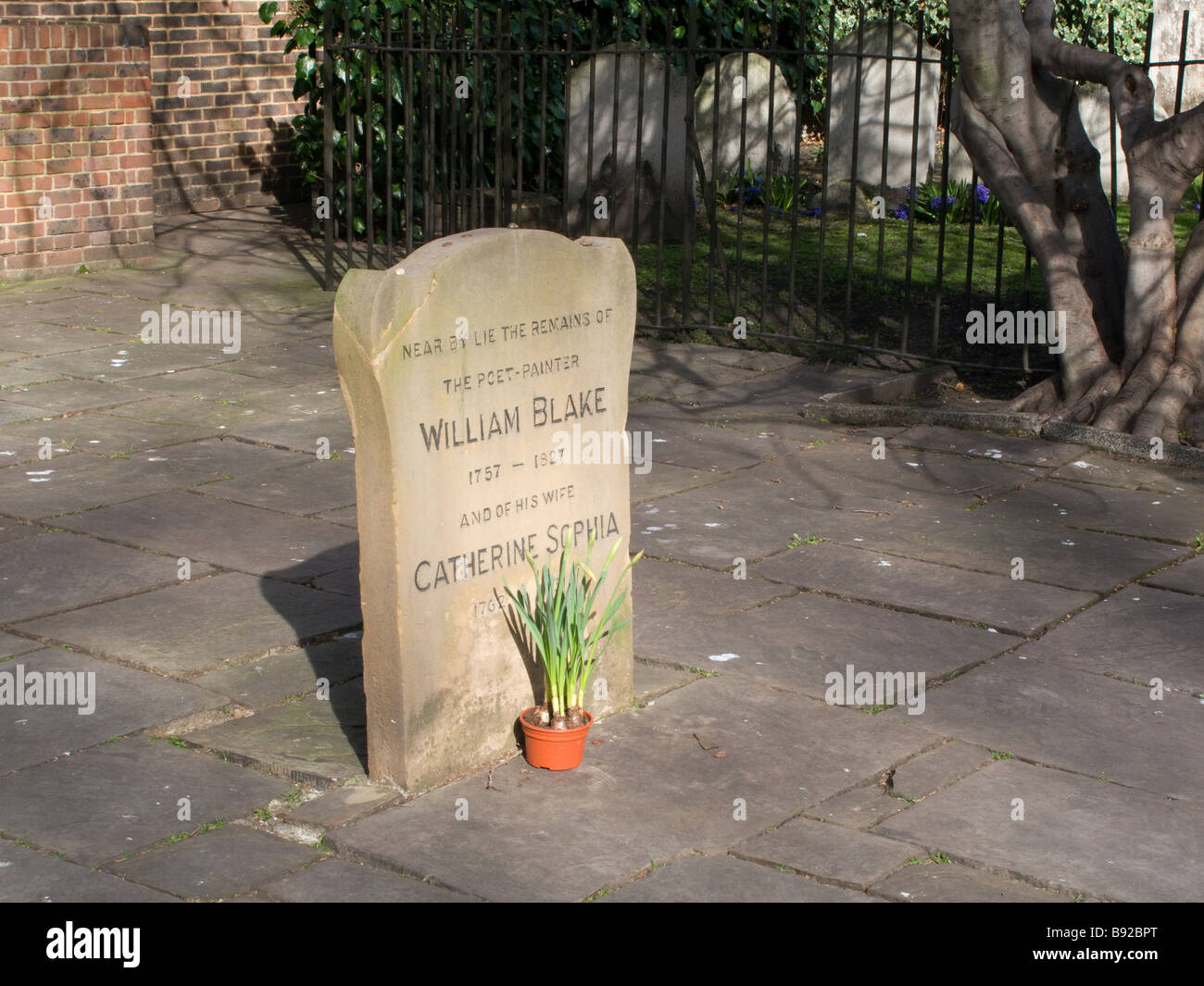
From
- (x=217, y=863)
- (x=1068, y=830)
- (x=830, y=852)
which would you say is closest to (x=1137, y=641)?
(x=1068, y=830)

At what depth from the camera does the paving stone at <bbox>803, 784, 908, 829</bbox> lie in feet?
14.2

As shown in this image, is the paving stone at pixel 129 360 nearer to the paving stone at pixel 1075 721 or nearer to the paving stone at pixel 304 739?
the paving stone at pixel 304 739

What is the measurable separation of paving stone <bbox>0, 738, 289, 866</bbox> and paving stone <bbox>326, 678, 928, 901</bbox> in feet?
1.43

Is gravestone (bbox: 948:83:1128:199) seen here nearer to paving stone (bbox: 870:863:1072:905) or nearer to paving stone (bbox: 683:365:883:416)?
paving stone (bbox: 683:365:883:416)

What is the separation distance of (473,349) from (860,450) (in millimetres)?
4209

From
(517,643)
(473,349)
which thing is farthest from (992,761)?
(473,349)

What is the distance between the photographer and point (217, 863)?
4.04 metres

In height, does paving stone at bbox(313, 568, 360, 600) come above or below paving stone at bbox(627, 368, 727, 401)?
below

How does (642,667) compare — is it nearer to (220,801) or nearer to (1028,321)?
(220,801)

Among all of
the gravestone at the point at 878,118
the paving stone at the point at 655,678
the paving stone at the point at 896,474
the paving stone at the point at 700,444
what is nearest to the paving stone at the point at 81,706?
the paving stone at the point at 655,678

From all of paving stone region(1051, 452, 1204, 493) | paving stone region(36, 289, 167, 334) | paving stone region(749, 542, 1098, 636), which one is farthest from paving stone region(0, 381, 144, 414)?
paving stone region(1051, 452, 1204, 493)

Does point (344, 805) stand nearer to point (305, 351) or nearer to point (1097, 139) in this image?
point (305, 351)

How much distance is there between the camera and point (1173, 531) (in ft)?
22.7

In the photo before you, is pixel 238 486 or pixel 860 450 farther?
pixel 860 450
